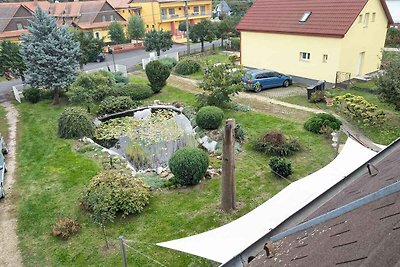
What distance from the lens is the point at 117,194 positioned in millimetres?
10836

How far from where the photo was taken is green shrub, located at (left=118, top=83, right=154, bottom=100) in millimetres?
23266

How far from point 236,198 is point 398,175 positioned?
752cm


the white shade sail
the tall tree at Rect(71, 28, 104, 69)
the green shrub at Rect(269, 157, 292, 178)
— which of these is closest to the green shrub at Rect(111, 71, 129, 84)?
the tall tree at Rect(71, 28, 104, 69)

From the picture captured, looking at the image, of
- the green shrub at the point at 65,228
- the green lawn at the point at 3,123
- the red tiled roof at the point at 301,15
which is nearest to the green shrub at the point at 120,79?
the green lawn at the point at 3,123

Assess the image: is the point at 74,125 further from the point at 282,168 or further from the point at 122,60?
the point at 122,60

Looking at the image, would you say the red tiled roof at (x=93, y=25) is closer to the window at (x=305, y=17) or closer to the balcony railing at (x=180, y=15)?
the balcony railing at (x=180, y=15)

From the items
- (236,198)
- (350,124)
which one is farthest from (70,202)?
(350,124)

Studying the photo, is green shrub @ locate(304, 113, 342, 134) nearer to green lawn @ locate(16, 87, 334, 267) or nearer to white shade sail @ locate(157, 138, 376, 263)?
green lawn @ locate(16, 87, 334, 267)

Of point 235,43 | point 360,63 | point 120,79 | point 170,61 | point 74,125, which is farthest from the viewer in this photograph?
point 235,43

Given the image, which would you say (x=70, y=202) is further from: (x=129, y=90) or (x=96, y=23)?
(x=96, y=23)

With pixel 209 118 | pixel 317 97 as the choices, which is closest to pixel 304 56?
pixel 317 97

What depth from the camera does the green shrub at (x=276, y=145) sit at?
1436cm

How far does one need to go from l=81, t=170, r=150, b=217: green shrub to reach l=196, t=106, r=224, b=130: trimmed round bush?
5957mm

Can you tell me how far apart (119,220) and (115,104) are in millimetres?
12118
